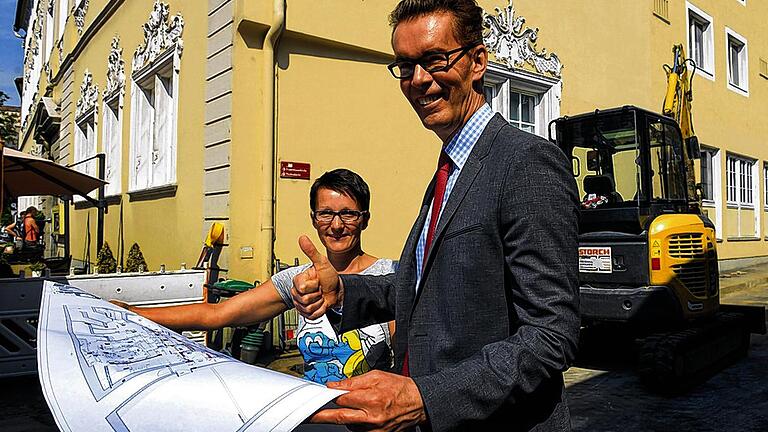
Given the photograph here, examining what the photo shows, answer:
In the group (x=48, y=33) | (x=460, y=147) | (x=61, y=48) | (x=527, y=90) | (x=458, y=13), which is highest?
(x=48, y=33)

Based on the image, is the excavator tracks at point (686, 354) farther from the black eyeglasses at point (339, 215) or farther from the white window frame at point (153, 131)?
the white window frame at point (153, 131)

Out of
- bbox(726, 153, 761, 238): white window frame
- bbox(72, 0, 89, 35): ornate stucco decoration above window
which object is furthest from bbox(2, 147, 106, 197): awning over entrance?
bbox(726, 153, 761, 238): white window frame

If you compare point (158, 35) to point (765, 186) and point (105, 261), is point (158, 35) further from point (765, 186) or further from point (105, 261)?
point (765, 186)

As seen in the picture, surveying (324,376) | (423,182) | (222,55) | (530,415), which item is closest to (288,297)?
(324,376)

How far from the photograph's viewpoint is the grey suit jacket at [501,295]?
139 centimetres

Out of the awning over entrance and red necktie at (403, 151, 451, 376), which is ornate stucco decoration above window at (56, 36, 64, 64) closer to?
the awning over entrance

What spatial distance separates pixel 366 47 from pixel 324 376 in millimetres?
6982

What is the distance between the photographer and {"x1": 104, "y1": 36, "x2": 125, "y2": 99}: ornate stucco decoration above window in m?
13.4

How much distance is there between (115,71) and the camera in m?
13.9

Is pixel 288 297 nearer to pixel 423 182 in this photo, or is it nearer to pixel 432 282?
pixel 432 282

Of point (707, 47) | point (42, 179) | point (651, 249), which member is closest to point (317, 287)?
point (651, 249)

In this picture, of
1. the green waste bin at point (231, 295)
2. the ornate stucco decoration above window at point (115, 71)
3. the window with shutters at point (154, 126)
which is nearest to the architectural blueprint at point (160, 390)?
the green waste bin at point (231, 295)

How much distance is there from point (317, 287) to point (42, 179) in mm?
8645

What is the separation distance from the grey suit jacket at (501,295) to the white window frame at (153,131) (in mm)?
9235
